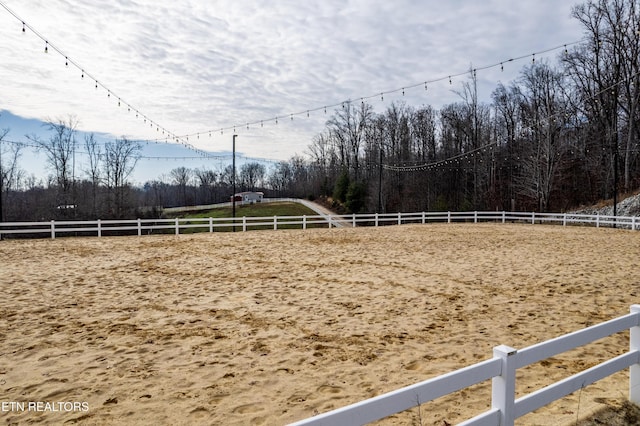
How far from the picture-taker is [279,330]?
18.3 feet

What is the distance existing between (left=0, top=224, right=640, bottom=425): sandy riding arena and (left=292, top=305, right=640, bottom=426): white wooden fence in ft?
1.35

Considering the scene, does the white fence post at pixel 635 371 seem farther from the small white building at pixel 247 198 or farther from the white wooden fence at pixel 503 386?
the small white building at pixel 247 198

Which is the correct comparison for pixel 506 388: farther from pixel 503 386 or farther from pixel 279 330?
pixel 279 330

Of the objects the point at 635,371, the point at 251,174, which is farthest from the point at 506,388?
the point at 251,174

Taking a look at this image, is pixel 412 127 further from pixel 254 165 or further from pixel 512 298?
pixel 254 165

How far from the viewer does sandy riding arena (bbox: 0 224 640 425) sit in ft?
11.8

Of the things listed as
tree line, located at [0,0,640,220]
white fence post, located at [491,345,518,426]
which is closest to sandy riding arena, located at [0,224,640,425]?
white fence post, located at [491,345,518,426]

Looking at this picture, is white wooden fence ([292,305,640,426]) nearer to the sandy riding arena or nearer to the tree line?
the sandy riding arena

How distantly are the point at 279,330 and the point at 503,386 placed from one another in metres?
3.56

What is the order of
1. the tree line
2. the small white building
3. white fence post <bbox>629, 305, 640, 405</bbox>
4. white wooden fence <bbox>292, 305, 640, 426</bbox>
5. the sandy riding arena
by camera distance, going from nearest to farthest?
1. white wooden fence <bbox>292, 305, 640, 426</bbox>
2. white fence post <bbox>629, 305, 640, 405</bbox>
3. the sandy riding arena
4. the tree line
5. the small white building

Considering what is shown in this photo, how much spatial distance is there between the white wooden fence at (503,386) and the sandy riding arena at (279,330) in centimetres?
41

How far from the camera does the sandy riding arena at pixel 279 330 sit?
11.8 ft

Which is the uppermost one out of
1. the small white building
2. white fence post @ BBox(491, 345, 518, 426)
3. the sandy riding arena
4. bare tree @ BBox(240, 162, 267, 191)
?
bare tree @ BBox(240, 162, 267, 191)

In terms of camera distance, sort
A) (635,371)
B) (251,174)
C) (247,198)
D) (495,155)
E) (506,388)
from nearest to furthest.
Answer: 1. (506,388)
2. (635,371)
3. (495,155)
4. (247,198)
5. (251,174)
